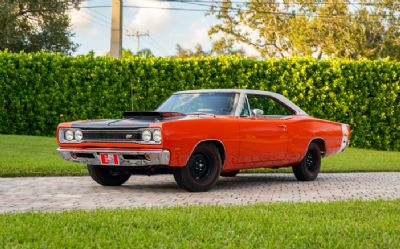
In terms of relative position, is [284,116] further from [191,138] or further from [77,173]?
[77,173]

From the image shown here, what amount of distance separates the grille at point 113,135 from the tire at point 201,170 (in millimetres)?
838

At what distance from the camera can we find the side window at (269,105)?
12.3m

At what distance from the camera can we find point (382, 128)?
79.6 feet

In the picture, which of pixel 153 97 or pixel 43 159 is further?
pixel 153 97

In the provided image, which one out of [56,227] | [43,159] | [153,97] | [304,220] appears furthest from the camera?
[153,97]

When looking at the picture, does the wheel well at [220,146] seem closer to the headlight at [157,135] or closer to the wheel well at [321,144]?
the headlight at [157,135]

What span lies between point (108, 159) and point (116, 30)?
18.7 m

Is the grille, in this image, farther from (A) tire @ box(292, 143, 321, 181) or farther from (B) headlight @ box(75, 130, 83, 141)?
(A) tire @ box(292, 143, 321, 181)

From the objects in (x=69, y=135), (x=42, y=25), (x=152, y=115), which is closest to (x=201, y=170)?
(x=152, y=115)

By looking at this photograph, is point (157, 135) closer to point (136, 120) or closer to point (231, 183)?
point (136, 120)

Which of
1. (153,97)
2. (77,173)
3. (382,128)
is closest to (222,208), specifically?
(77,173)

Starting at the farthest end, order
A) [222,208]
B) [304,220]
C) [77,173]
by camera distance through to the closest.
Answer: [77,173] < [222,208] < [304,220]

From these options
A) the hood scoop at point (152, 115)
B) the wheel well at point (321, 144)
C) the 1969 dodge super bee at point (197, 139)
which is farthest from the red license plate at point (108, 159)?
the wheel well at point (321, 144)

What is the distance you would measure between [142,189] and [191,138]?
5.21 feet
